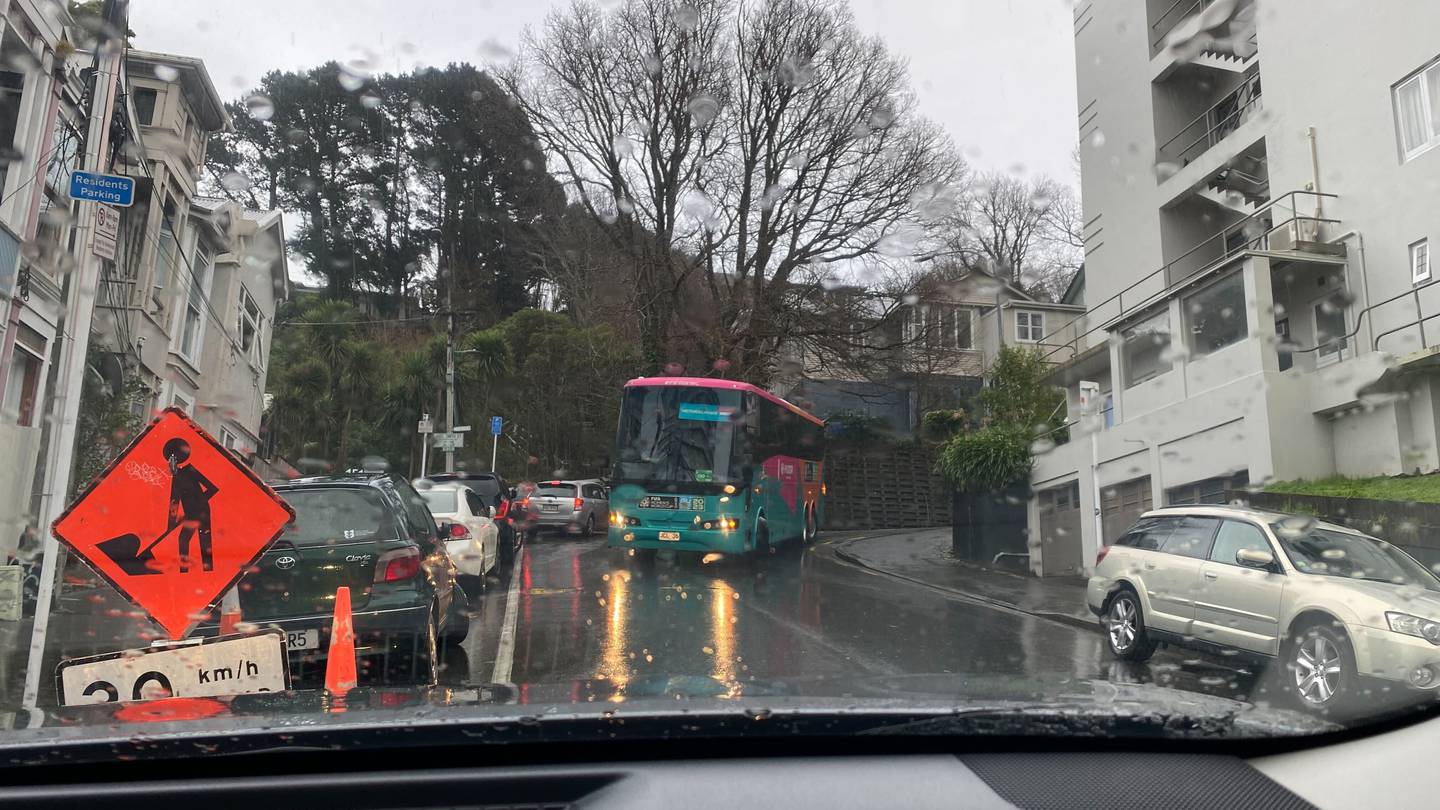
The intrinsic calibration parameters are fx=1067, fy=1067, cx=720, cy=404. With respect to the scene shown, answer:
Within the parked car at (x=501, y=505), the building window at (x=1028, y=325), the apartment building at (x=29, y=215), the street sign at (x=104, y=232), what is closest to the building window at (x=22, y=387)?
the apartment building at (x=29, y=215)

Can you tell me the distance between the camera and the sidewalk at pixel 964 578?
1418cm

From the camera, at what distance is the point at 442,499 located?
Answer: 45.4ft

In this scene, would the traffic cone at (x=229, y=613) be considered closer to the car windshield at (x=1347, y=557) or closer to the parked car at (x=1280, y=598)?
the parked car at (x=1280, y=598)

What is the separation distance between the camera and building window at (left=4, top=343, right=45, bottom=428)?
14.9 m

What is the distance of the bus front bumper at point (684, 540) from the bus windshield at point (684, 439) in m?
0.83

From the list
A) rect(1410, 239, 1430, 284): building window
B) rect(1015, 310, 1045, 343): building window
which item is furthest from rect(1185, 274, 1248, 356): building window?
rect(1015, 310, 1045, 343): building window

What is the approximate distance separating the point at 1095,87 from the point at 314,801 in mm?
24926

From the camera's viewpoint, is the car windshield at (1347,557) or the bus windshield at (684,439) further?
the bus windshield at (684,439)

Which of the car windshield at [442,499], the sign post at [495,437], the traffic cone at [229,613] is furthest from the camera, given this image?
the sign post at [495,437]

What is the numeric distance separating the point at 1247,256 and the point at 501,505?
12274mm

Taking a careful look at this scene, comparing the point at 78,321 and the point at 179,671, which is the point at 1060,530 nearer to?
the point at 78,321

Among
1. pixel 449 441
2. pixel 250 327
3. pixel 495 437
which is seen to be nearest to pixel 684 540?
pixel 449 441

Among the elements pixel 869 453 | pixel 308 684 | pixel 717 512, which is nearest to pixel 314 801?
pixel 308 684

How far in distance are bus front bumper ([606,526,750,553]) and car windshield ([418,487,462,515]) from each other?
4198 millimetres
